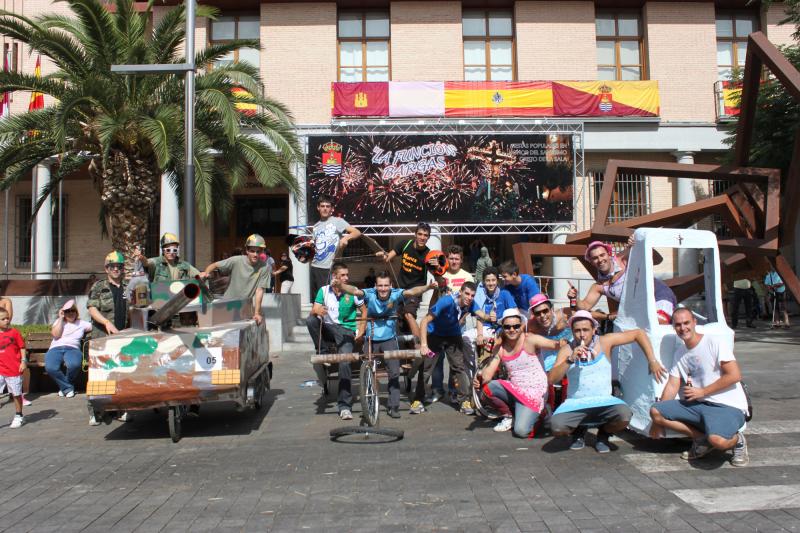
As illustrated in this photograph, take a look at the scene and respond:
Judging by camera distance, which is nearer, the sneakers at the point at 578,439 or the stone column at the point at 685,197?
the sneakers at the point at 578,439

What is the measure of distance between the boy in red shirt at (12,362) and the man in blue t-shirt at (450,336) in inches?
179

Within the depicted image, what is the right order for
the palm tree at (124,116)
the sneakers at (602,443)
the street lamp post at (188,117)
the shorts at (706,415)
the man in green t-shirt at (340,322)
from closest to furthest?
1. the shorts at (706,415)
2. the sneakers at (602,443)
3. the man in green t-shirt at (340,322)
4. the street lamp post at (188,117)
5. the palm tree at (124,116)

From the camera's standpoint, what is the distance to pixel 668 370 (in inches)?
243

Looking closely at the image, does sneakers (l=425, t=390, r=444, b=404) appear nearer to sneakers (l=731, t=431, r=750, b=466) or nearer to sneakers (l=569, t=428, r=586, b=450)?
sneakers (l=569, t=428, r=586, b=450)

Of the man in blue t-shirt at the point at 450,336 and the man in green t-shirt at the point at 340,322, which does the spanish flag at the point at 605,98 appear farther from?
the man in green t-shirt at the point at 340,322

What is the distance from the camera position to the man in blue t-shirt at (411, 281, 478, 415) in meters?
8.11

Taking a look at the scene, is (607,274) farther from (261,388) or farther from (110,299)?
(110,299)

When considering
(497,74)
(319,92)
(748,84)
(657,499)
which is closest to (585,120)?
(497,74)

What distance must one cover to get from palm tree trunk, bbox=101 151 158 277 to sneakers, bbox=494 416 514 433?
9.25 meters

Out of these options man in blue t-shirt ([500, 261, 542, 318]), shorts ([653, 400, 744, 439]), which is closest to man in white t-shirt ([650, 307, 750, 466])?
shorts ([653, 400, 744, 439])

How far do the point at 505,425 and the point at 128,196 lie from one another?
9.71m

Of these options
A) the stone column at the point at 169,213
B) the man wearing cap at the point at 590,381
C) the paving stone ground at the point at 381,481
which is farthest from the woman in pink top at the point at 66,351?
the stone column at the point at 169,213

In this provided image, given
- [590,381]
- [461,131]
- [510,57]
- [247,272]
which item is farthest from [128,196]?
[510,57]

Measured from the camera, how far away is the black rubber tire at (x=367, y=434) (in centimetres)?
666
